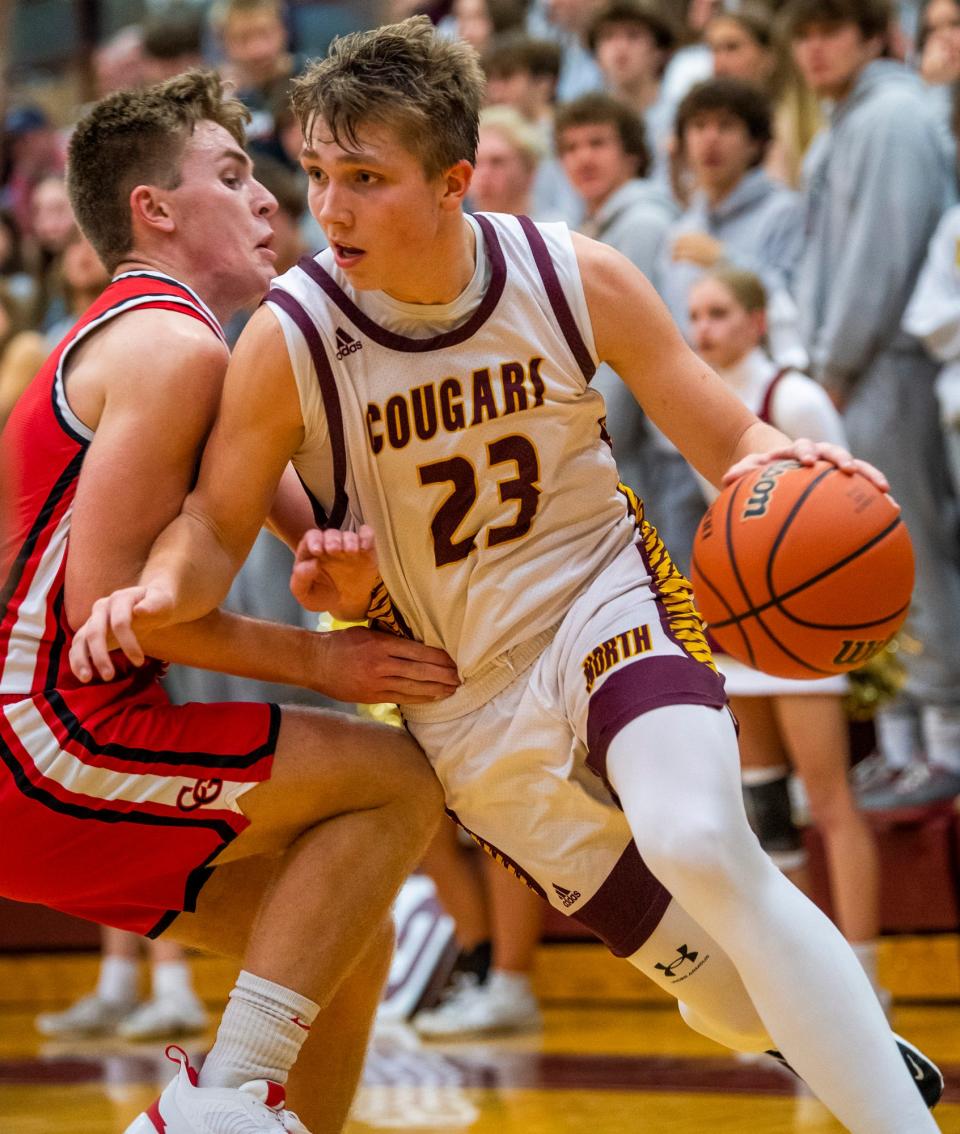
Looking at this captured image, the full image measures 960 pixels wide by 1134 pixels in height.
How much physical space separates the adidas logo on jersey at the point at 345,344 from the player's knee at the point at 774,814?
9.12ft

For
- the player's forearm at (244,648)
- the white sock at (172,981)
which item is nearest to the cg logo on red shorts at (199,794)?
the player's forearm at (244,648)

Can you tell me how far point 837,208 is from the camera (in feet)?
22.1

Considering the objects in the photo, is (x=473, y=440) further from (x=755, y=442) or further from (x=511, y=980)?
(x=511, y=980)

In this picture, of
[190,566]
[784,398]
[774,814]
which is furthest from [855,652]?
[774,814]

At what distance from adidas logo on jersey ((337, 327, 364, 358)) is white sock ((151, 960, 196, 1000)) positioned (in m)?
4.00

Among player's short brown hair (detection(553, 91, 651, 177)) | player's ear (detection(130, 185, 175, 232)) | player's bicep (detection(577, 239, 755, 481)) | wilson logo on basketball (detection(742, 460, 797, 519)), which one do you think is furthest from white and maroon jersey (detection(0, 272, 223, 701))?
player's short brown hair (detection(553, 91, 651, 177))

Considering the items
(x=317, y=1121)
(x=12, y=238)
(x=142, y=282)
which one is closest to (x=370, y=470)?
(x=142, y=282)

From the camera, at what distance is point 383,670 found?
11.5 feet

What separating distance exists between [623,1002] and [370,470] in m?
3.88

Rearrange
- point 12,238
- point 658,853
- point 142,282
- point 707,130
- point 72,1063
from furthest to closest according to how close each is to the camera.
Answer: point 12,238, point 707,130, point 72,1063, point 142,282, point 658,853

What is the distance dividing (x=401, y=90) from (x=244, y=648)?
1142 mm

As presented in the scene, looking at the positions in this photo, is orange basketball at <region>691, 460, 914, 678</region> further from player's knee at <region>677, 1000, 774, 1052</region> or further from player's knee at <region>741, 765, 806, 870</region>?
player's knee at <region>741, 765, 806, 870</region>

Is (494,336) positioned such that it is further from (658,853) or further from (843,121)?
(843,121)

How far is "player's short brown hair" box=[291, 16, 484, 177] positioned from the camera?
10.6 ft
